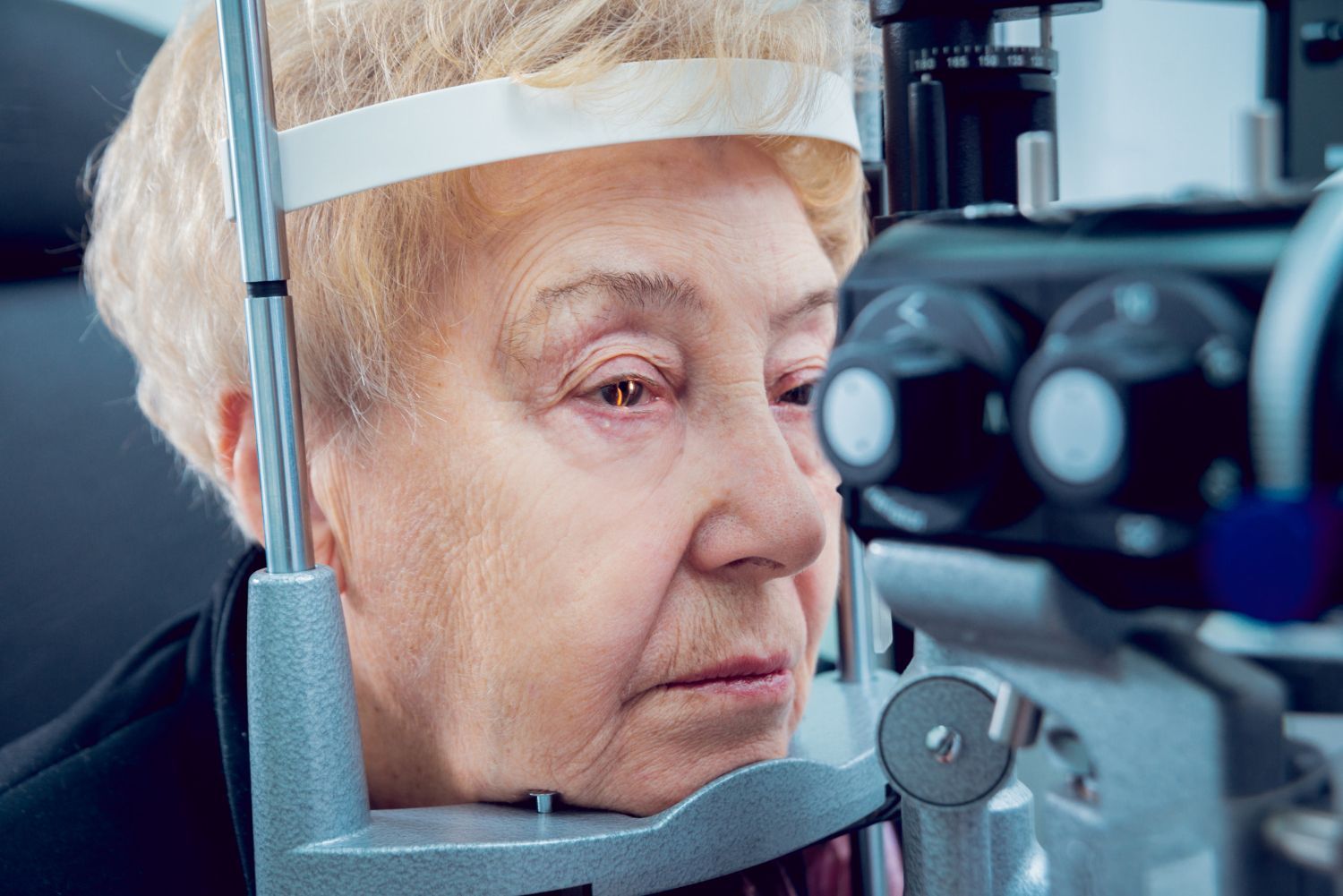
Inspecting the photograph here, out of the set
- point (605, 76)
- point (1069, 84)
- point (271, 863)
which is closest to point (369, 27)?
point (605, 76)

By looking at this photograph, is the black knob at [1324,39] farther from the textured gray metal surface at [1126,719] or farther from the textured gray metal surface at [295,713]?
the textured gray metal surface at [295,713]

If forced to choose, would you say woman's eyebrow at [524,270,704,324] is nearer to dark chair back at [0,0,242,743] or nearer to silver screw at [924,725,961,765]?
silver screw at [924,725,961,765]

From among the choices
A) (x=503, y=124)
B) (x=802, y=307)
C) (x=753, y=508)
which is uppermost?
(x=503, y=124)

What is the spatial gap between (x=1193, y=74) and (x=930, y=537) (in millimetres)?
2255

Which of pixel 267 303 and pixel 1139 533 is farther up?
pixel 267 303

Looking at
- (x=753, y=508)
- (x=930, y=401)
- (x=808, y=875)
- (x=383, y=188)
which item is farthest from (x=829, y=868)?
(x=930, y=401)

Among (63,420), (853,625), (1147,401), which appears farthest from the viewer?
(63,420)

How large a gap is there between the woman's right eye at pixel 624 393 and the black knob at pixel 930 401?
40cm

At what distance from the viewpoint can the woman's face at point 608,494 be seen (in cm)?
87

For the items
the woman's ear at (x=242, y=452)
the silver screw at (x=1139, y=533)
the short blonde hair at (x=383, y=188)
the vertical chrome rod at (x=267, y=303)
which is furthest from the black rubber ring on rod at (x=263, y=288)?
the silver screw at (x=1139, y=533)

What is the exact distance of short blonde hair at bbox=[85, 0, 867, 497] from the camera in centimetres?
86

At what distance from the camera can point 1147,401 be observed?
42 centimetres

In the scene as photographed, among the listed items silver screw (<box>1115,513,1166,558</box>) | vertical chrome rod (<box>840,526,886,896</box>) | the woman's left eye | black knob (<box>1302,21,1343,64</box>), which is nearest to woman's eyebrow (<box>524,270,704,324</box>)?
the woman's left eye

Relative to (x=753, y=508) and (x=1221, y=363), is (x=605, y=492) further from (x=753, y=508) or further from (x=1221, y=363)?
(x=1221, y=363)
